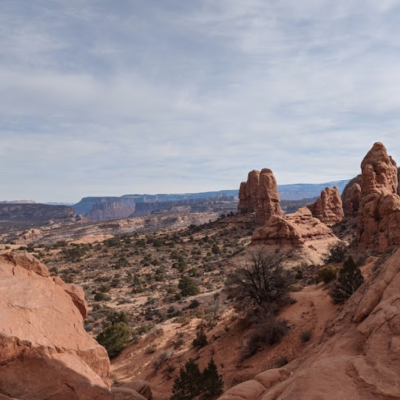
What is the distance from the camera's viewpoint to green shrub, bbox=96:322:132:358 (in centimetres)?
2058

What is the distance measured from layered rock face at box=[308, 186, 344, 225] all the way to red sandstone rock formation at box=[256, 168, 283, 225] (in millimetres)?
7796

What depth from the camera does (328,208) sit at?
6506cm

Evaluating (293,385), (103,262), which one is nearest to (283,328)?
(293,385)

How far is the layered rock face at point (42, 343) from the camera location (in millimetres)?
7059

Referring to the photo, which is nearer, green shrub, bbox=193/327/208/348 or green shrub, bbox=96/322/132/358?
green shrub, bbox=193/327/208/348

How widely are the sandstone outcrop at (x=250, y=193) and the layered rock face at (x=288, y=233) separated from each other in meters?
21.7

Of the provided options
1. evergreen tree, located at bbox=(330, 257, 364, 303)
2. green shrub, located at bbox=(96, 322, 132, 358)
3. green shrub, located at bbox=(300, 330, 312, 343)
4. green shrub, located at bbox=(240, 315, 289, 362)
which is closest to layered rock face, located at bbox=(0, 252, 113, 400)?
green shrub, located at bbox=(240, 315, 289, 362)

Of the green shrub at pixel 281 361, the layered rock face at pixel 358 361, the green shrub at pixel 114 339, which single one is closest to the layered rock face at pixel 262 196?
the green shrub at pixel 114 339

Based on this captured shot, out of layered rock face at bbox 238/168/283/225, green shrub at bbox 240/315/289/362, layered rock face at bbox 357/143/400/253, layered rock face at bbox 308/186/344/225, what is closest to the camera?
green shrub at bbox 240/315/289/362

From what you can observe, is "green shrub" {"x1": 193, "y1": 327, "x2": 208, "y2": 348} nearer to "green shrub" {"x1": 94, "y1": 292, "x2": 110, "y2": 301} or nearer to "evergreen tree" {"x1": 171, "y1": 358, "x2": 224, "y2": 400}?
"evergreen tree" {"x1": 171, "y1": 358, "x2": 224, "y2": 400}

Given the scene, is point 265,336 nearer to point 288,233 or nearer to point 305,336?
point 305,336

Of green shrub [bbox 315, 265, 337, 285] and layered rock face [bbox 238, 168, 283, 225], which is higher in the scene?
layered rock face [bbox 238, 168, 283, 225]

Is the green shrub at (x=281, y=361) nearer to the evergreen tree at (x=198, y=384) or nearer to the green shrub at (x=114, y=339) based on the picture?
the evergreen tree at (x=198, y=384)

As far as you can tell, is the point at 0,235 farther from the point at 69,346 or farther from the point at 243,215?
the point at 69,346
